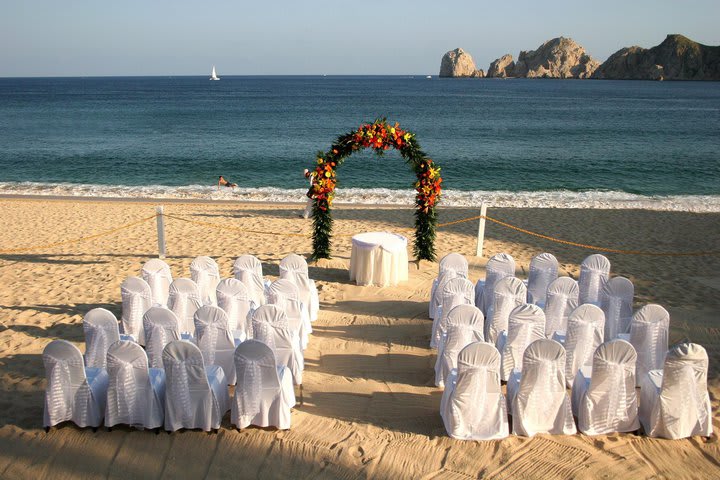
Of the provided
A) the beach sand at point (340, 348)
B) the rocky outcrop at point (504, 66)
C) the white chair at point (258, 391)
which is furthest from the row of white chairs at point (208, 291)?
the rocky outcrop at point (504, 66)

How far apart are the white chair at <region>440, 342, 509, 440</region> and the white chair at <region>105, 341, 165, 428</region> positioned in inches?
115

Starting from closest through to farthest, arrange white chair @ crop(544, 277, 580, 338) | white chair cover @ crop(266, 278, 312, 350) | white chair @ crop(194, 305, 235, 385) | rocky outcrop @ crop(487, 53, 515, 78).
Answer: white chair @ crop(194, 305, 235, 385) → white chair cover @ crop(266, 278, 312, 350) → white chair @ crop(544, 277, 580, 338) → rocky outcrop @ crop(487, 53, 515, 78)

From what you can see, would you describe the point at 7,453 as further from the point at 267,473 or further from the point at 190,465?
the point at 267,473

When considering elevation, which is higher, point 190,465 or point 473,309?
point 473,309

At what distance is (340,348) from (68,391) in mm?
3500

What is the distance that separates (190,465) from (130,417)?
906 mm

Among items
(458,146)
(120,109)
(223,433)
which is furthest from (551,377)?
(120,109)

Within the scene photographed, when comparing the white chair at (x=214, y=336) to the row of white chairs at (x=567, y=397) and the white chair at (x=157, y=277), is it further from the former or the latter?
the row of white chairs at (x=567, y=397)

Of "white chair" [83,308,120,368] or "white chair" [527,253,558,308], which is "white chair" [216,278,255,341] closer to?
"white chair" [83,308,120,368]

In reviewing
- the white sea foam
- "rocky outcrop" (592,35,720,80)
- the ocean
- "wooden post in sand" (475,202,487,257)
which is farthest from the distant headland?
"wooden post in sand" (475,202,487,257)

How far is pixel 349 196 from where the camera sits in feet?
75.3

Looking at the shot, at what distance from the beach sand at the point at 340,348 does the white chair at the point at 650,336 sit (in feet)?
2.43

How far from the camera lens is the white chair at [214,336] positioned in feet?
22.9

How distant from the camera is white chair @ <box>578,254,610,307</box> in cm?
902
